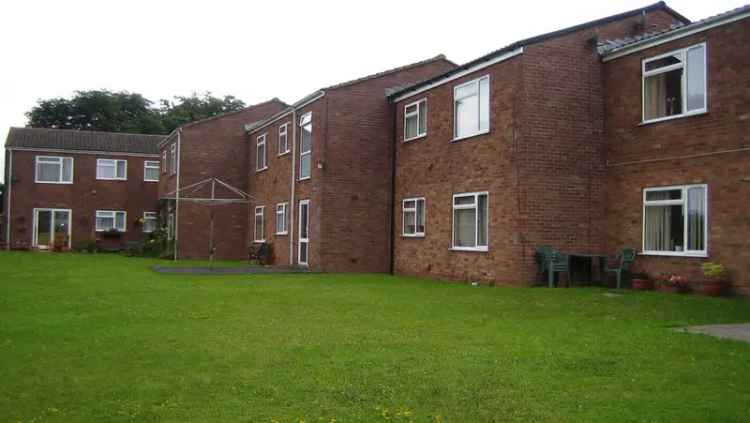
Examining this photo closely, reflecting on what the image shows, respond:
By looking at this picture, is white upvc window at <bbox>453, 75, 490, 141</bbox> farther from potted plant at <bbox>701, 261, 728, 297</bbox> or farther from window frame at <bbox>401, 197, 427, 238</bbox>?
potted plant at <bbox>701, 261, 728, 297</bbox>

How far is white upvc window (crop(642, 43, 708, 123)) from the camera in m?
13.8

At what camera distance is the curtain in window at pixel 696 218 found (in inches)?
535

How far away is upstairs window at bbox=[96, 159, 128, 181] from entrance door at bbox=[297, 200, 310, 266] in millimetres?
19376

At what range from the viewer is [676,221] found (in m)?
14.2

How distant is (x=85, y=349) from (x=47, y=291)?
718 cm

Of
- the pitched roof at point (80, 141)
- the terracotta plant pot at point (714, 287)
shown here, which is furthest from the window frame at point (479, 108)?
the pitched roof at point (80, 141)

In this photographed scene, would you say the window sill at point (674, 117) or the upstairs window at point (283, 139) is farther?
the upstairs window at point (283, 139)

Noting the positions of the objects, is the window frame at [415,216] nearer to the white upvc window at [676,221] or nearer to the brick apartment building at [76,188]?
the white upvc window at [676,221]

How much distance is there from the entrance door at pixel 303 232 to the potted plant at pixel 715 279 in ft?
43.1

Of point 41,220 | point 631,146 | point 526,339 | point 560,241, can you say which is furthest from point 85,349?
point 41,220

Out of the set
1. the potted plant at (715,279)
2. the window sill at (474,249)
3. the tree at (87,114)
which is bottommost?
the potted plant at (715,279)

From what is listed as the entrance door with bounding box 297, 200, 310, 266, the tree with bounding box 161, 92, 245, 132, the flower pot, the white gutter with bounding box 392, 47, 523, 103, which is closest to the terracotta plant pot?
the flower pot

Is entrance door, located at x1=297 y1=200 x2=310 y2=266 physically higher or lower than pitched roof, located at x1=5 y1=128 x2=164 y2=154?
lower

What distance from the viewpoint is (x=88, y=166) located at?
39094mm
